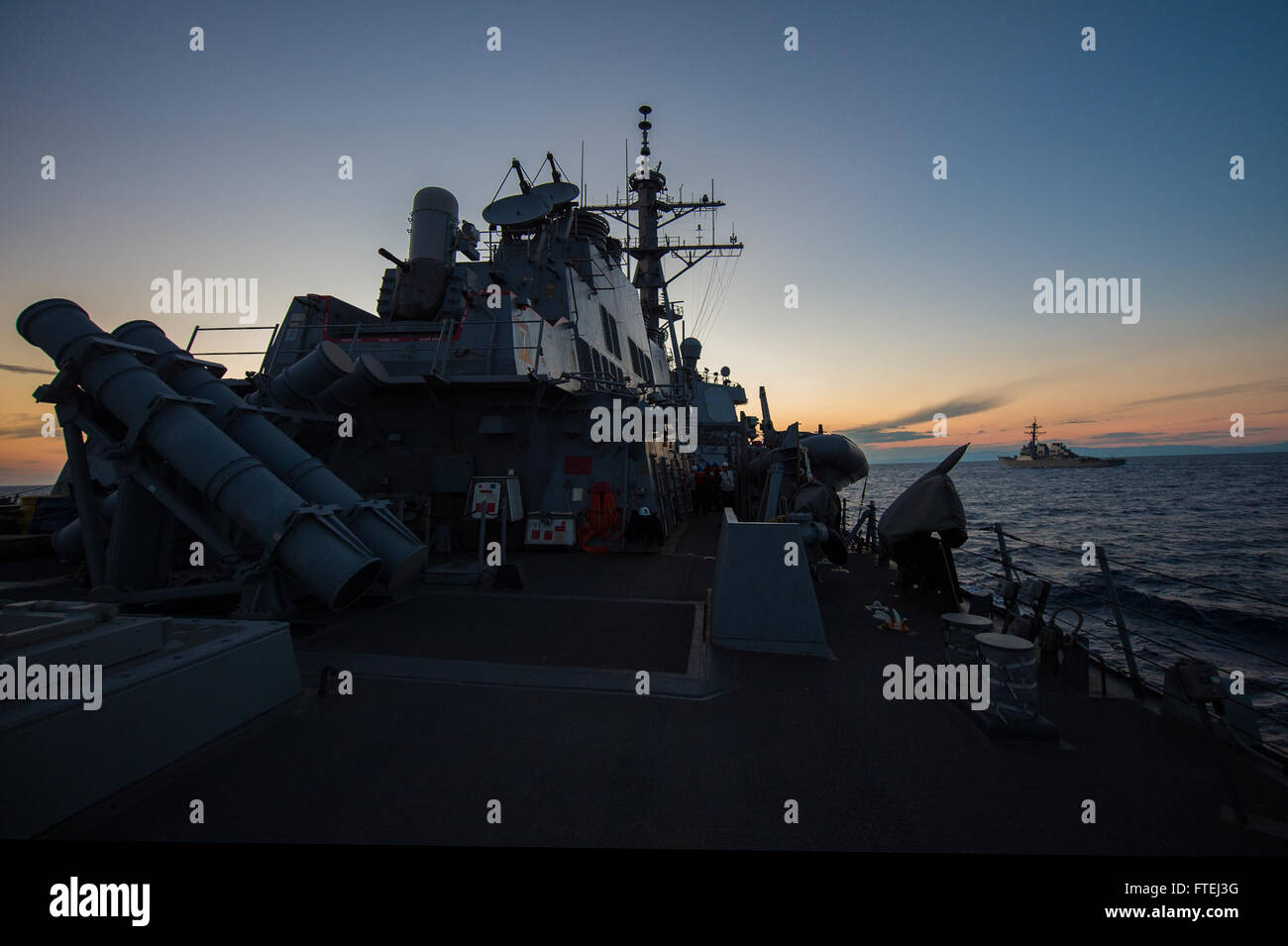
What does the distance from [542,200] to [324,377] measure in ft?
34.0

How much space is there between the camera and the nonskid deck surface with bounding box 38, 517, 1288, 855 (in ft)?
8.93

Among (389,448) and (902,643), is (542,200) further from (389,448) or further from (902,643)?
(902,643)

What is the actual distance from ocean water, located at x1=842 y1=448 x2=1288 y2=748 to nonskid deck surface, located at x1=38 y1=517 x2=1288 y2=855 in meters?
0.85

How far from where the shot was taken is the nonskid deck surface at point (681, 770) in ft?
8.93

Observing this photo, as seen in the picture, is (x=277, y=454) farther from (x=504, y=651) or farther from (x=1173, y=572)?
(x=1173, y=572)

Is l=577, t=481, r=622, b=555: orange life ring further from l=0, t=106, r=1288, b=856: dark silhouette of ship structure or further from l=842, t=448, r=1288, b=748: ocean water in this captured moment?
l=842, t=448, r=1288, b=748: ocean water

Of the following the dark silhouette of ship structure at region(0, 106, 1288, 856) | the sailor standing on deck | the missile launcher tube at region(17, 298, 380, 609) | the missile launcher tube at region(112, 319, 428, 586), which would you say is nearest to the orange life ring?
the dark silhouette of ship structure at region(0, 106, 1288, 856)

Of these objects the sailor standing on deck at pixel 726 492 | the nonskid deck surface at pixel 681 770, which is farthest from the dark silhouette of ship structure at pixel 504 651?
the sailor standing on deck at pixel 726 492

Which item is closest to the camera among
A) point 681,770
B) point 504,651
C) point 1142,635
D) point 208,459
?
point 681,770

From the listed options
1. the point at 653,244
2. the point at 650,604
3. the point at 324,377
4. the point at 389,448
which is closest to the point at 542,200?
the point at 389,448

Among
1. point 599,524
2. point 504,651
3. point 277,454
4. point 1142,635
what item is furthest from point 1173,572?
point 277,454

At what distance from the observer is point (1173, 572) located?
1936 cm

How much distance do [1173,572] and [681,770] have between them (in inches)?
973
